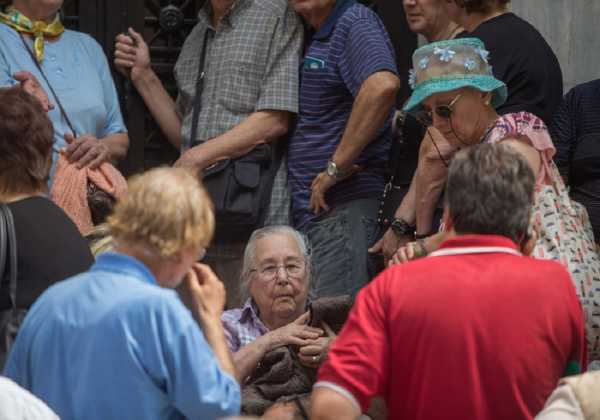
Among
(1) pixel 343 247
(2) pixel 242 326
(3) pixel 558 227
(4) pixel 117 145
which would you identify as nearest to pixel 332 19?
(1) pixel 343 247

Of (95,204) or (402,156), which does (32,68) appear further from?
(402,156)

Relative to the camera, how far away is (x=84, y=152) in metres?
6.73

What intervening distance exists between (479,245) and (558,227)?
3.43 feet

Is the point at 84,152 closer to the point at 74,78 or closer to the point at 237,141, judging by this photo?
the point at 74,78

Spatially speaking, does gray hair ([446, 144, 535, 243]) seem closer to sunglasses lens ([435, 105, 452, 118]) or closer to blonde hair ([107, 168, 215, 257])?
blonde hair ([107, 168, 215, 257])

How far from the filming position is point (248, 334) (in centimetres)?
620

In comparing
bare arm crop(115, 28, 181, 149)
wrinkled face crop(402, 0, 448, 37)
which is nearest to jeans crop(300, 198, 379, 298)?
wrinkled face crop(402, 0, 448, 37)

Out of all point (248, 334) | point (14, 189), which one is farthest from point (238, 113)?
point (14, 189)

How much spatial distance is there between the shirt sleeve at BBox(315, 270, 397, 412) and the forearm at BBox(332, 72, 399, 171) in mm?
2198

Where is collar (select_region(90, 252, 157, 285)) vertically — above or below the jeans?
above

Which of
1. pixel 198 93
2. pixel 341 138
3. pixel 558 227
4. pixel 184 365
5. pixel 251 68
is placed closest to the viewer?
pixel 184 365

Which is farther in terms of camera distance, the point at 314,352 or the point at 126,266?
the point at 314,352

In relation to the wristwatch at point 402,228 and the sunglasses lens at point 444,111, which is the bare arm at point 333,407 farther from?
the wristwatch at point 402,228

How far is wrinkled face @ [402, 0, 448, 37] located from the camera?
6789 mm
